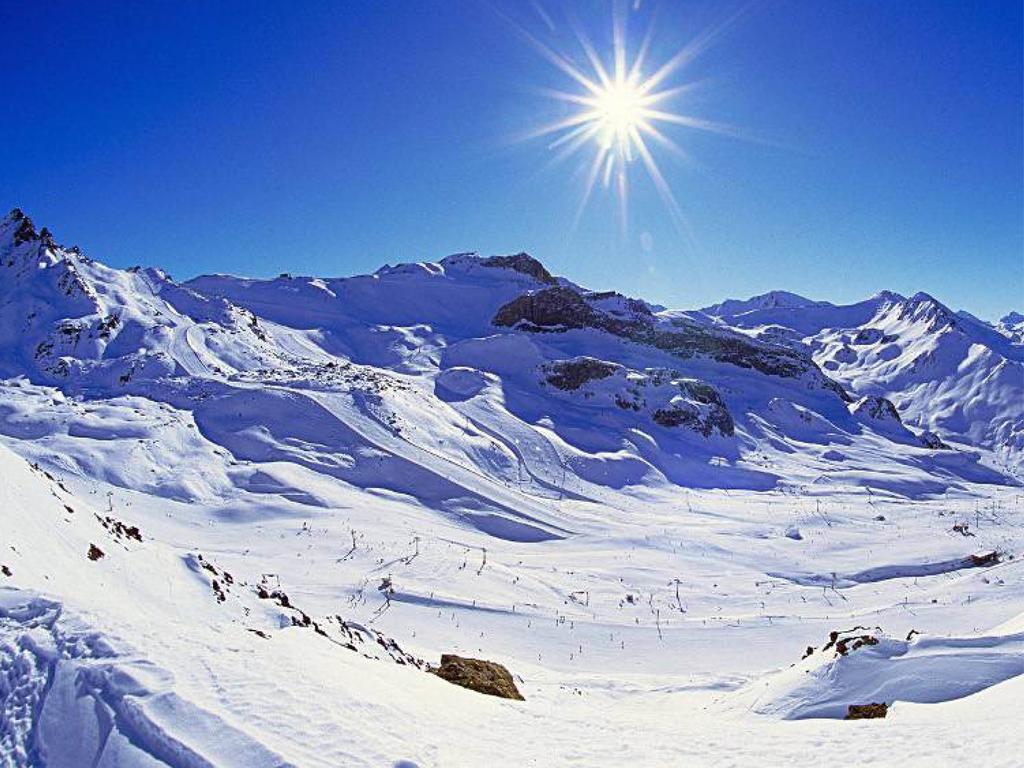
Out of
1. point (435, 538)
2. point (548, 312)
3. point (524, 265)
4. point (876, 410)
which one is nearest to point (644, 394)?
point (548, 312)

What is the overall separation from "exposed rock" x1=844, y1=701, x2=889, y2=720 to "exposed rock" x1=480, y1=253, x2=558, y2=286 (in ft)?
254

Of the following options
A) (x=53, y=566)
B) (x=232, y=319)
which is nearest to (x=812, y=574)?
(x=53, y=566)

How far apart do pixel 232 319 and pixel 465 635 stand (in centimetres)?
4360

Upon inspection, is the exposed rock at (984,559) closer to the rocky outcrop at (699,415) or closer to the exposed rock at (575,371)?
the rocky outcrop at (699,415)

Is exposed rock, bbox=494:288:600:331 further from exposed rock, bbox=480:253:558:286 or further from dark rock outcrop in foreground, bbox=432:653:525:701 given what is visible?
dark rock outcrop in foreground, bbox=432:653:525:701

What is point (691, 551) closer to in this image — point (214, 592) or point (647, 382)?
point (214, 592)

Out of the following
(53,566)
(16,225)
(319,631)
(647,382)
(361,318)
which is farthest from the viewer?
(361,318)

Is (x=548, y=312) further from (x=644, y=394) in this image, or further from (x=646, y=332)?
(x=644, y=394)

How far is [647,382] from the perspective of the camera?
165 ft

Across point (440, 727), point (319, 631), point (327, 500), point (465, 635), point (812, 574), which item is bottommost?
point (440, 727)

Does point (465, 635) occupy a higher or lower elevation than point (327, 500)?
lower

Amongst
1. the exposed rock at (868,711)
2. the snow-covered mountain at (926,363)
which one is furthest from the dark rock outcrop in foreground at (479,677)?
the snow-covered mountain at (926,363)

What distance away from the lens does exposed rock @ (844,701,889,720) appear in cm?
696

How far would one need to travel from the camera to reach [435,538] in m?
20.1
